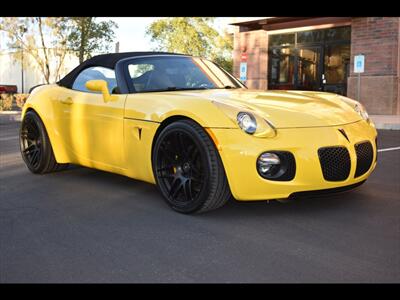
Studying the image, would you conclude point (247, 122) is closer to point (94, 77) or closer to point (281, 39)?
point (94, 77)

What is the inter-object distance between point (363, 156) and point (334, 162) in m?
0.37

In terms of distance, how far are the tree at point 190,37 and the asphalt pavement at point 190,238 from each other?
26.2 meters

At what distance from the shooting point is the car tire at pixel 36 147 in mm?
5422

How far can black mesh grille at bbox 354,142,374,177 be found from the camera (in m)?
3.88

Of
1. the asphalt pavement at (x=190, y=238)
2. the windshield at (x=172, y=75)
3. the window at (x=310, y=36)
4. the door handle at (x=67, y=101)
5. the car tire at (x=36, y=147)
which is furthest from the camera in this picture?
the window at (x=310, y=36)

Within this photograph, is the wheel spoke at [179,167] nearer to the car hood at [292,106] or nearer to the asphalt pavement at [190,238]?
the asphalt pavement at [190,238]

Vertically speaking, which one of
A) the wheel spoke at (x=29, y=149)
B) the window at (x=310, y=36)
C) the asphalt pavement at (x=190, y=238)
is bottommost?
the asphalt pavement at (x=190, y=238)

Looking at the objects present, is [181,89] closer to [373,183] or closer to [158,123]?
[158,123]

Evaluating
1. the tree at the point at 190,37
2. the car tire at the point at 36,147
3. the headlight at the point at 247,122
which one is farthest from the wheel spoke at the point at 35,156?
the tree at the point at 190,37

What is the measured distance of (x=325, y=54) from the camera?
18.5 meters

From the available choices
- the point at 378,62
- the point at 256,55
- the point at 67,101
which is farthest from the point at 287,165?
the point at 256,55

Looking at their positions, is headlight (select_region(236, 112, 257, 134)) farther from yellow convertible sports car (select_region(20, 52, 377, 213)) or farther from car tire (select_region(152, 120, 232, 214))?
car tire (select_region(152, 120, 232, 214))

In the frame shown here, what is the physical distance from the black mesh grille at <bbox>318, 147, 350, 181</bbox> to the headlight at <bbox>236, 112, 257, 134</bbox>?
0.50 meters
